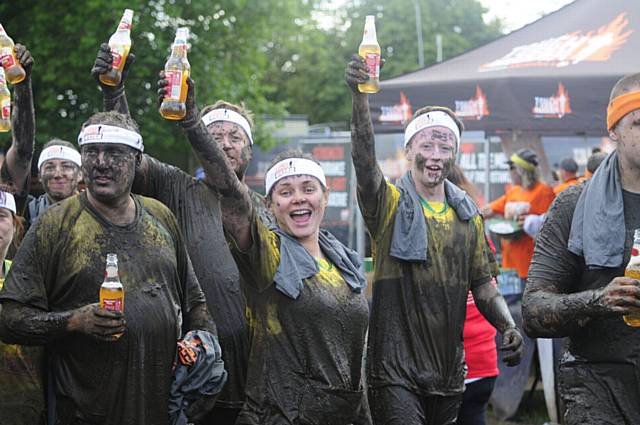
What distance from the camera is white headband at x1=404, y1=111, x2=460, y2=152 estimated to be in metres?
5.86

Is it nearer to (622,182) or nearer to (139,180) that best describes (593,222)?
(622,182)

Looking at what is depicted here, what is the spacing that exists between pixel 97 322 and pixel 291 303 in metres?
0.91

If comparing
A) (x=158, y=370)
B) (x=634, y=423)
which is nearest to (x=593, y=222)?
(x=634, y=423)

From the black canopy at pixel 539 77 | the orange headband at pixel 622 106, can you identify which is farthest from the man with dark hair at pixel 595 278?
the black canopy at pixel 539 77

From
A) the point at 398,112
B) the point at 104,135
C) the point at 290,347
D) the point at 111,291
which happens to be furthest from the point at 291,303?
the point at 398,112

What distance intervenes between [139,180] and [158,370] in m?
1.48

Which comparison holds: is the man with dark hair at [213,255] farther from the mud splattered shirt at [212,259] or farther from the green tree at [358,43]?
the green tree at [358,43]

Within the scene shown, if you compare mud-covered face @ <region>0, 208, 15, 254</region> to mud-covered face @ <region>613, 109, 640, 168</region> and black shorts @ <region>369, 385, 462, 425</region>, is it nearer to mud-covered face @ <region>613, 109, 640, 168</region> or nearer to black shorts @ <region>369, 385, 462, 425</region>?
black shorts @ <region>369, 385, 462, 425</region>

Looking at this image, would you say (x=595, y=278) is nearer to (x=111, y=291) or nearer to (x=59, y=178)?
(x=111, y=291)

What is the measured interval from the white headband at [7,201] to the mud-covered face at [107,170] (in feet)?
2.69

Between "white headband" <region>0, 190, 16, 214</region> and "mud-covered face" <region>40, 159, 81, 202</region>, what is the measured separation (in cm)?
178

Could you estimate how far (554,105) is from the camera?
29.8 feet

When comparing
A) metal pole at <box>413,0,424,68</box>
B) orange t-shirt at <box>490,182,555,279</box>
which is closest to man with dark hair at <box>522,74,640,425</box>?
orange t-shirt at <box>490,182,555,279</box>

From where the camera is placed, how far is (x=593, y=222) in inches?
167
